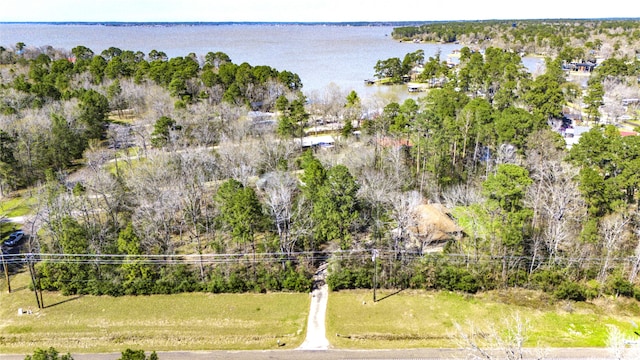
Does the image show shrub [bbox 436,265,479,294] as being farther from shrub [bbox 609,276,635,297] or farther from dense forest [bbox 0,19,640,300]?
shrub [bbox 609,276,635,297]

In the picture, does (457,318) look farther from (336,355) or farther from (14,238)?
(14,238)

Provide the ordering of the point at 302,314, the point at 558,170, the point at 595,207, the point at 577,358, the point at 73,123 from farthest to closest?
1. the point at 73,123
2. the point at 558,170
3. the point at 595,207
4. the point at 302,314
5. the point at 577,358

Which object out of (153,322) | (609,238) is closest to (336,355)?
(153,322)

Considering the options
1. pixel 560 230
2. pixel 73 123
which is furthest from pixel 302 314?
pixel 73 123

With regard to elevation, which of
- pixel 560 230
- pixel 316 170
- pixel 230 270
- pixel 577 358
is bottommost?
pixel 577 358

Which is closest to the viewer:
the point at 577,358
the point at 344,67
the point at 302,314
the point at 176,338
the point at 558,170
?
the point at 577,358

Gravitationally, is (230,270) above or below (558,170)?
below

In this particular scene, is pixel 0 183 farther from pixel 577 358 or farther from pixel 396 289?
pixel 577 358
